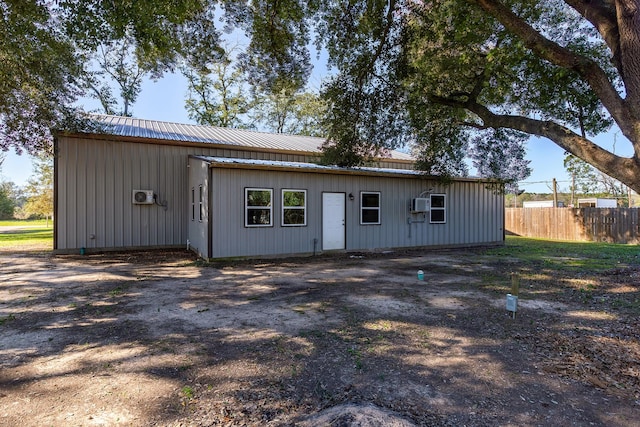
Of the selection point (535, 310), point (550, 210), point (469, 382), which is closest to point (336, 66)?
point (535, 310)

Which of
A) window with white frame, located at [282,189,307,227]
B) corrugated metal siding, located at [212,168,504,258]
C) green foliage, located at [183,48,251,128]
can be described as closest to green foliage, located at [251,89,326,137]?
green foliage, located at [183,48,251,128]

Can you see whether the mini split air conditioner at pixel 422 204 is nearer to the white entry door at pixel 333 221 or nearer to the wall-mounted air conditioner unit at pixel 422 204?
the wall-mounted air conditioner unit at pixel 422 204

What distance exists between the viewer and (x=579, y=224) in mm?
16625

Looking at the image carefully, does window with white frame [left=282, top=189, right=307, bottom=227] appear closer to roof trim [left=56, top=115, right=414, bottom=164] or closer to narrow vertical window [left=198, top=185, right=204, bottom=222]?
narrow vertical window [left=198, top=185, right=204, bottom=222]

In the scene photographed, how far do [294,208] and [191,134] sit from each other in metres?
6.17

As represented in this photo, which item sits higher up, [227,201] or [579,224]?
[227,201]

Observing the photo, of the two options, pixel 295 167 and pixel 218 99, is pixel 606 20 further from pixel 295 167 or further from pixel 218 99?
pixel 218 99

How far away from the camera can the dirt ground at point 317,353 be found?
8.04 ft

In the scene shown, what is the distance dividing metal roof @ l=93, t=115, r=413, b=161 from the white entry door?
2550 millimetres

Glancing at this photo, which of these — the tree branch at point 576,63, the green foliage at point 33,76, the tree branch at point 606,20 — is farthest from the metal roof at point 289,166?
the tree branch at point 606,20

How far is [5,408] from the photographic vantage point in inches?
96.0

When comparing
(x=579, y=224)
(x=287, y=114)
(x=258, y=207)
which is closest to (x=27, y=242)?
(x=258, y=207)

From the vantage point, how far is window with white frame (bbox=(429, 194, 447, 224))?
515 inches

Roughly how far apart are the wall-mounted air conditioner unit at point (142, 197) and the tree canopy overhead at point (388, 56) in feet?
9.34
